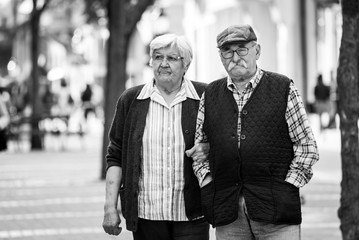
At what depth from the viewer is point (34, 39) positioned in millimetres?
27391

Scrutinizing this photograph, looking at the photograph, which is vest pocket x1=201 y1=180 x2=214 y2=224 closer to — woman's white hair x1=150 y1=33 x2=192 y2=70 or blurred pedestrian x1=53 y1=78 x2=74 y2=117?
woman's white hair x1=150 y1=33 x2=192 y2=70

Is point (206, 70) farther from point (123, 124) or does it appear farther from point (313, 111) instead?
point (123, 124)

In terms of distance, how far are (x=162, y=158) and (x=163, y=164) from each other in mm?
33

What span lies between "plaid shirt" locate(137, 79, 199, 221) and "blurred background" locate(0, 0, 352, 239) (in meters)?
3.31

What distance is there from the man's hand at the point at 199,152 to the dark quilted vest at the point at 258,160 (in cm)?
17

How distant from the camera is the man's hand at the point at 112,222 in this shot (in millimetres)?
5668

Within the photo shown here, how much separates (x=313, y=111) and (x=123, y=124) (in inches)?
1060

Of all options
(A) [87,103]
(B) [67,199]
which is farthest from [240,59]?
(A) [87,103]

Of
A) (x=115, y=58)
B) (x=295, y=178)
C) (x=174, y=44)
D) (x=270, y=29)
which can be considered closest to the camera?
Result: (x=295, y=178)

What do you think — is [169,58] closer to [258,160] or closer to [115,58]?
[258,160]

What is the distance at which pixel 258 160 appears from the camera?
5129 millimetres

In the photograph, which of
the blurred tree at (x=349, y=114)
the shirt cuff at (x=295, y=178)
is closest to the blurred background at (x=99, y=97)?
the blurred tree at (x=349, y=114)

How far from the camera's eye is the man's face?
5.23 m

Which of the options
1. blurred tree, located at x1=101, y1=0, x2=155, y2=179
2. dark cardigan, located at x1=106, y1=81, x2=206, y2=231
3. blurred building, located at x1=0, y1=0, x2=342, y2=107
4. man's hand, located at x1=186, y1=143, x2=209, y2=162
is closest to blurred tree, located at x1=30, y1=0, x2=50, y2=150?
blurred building, located at x1=0, y1=0, x2=342, y2=107
